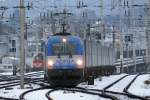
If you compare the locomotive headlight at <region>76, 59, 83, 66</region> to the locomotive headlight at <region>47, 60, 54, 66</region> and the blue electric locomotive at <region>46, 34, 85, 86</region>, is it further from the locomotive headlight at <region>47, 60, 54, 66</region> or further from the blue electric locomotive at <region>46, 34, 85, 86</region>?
the locomotive headlight at <region>47, 60, 54, 66</region>

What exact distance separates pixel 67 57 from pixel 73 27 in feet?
179

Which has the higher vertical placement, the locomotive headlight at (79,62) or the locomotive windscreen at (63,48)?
the locomotive windscreen at (63,48)

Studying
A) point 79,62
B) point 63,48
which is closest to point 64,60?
point 63,48

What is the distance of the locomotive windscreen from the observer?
29703mm

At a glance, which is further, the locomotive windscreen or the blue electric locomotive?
the locomotive windscreen

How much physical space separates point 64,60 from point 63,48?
712mm

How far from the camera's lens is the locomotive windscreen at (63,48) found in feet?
97.5

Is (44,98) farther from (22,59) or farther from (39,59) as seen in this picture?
(39,59)

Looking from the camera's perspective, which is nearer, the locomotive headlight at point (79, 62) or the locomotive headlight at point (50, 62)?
the locomotive headlight at point (50, 62)

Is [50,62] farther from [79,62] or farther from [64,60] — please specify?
[79,62]

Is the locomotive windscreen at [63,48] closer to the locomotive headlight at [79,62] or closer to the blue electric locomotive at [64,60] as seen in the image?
the blue electric locomotive at [64,60]

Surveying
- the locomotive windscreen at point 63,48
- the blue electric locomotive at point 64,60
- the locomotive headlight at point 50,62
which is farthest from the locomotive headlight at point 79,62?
the locomotive headlight at point 50,62

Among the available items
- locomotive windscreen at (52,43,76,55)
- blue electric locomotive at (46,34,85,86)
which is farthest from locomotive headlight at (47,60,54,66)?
locomotive windscreen at (52,43,76,55)

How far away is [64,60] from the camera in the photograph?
29531 millimetres
